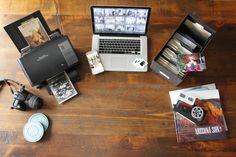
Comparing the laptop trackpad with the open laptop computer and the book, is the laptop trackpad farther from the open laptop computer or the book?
the book

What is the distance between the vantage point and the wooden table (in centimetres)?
135

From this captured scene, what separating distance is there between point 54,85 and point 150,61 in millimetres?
504

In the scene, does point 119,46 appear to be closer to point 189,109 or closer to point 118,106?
point 118,106

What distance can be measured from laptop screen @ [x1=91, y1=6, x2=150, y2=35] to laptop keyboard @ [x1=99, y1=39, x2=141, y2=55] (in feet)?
0.15

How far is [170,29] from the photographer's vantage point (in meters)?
1.58

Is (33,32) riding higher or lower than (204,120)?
higher

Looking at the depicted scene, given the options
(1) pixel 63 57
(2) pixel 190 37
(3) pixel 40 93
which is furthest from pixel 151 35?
(3) pixel 40 93

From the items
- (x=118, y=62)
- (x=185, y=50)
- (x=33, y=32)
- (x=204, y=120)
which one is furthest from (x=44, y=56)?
(x=204, y=120)

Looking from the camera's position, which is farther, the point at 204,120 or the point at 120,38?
the point at 120,38

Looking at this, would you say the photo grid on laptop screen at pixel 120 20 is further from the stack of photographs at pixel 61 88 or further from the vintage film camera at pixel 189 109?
the vintage film camera at pixel 189 109

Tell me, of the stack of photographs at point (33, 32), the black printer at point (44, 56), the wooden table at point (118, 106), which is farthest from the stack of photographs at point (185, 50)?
the stack of photographs at point (33, 32)

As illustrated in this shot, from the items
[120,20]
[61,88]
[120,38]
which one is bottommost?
[61,88]

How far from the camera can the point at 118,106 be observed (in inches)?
55.9

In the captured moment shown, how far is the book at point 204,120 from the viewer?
4.47 ft
